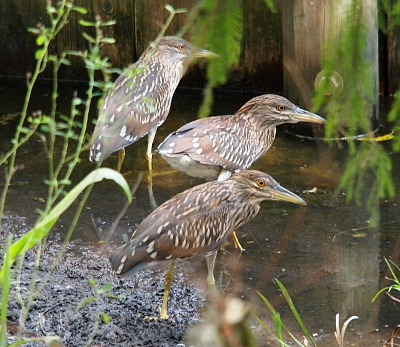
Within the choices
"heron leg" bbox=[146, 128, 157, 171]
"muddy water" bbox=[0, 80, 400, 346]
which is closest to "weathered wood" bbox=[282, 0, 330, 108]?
"muddy water" bbox=[0, 80, 400, 346]

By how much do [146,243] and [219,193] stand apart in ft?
2.27

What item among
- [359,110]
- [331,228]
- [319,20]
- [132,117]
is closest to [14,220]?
[132,117]

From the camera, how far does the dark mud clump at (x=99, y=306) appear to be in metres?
3.98

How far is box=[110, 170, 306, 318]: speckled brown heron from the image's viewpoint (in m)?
4.14

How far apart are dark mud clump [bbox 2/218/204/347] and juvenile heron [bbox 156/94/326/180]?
1.09 metres

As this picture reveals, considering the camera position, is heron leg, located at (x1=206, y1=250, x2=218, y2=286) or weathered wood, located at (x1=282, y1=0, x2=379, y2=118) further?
weathered wood, located at (x1=282, y1=0, x2=379, y2=118)

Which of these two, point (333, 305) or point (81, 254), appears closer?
point (333, 305)

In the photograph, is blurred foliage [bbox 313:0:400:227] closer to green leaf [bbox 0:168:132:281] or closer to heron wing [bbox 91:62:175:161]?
green leaf [bbox 0:168:132:281]

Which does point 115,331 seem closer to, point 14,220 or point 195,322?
point 195,322

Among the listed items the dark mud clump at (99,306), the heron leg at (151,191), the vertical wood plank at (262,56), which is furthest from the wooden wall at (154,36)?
the dark mud clump at (99,306)

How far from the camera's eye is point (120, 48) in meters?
8.42

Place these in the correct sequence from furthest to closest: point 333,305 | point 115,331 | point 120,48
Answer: point 120,48
point 333,305
point 115,331

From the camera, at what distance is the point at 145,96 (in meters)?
6.28

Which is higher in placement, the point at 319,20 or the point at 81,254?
the point at 319,20
